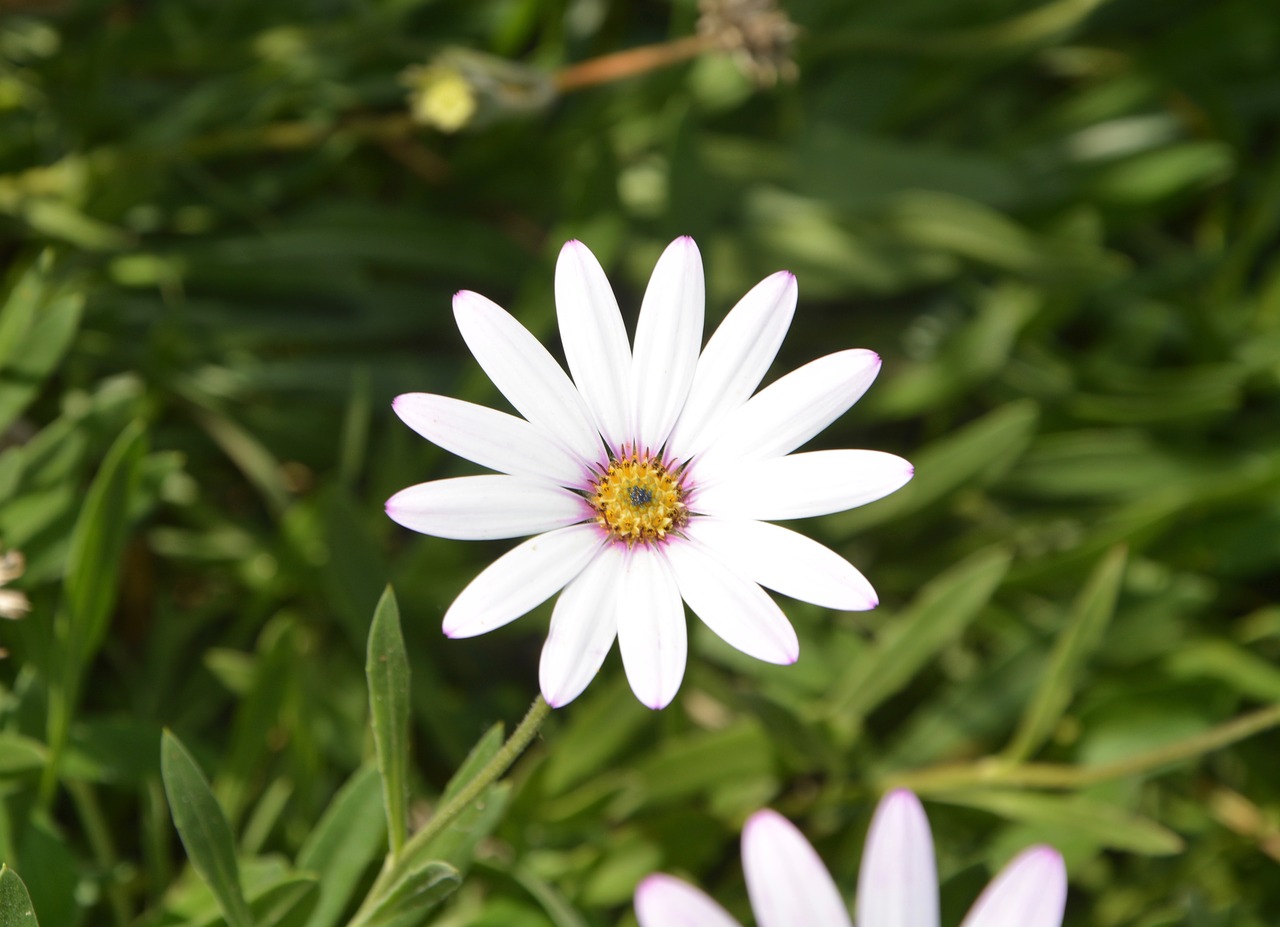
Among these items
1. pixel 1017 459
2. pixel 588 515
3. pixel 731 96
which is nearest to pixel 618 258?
pixel 731 96

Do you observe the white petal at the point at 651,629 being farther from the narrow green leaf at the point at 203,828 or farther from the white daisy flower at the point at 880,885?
the narrow green leaf at the point at 203,828

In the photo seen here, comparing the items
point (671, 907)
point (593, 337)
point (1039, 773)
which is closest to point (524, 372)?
point (593, 337)

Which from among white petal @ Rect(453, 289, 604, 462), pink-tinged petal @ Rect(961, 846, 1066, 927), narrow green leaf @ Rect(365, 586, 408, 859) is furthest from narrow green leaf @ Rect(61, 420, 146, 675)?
pink-tinged petal @ Rect(961, 846, 1066, 927)

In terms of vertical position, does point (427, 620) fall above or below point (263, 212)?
below

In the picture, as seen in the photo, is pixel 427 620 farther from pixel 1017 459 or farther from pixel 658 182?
pixel 1017 459

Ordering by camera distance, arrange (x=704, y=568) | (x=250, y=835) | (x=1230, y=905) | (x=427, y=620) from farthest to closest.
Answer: (x=427, y=620) < (x=1230, y=905) < (x=250, y=835) < (x=704, y=568)

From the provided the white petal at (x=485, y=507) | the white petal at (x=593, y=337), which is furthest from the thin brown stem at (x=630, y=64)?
the white petal at (x=485, y=507)
